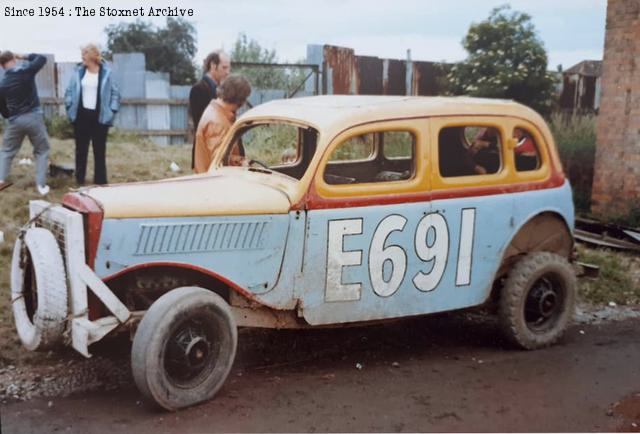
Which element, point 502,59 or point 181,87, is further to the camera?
point 181,87

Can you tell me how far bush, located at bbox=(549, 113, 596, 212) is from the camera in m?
9.67

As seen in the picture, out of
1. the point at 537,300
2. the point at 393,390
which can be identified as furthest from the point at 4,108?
the point at 537,300

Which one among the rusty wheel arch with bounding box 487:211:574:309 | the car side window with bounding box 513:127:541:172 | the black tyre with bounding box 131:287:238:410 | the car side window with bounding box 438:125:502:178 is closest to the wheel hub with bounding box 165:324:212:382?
the black tyre with bounding box 131:287:238:410

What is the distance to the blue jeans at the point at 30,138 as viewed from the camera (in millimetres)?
7254

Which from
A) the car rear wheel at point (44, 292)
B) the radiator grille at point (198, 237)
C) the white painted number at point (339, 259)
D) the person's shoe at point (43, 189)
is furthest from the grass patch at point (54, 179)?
the white painted number at point (339, 259)

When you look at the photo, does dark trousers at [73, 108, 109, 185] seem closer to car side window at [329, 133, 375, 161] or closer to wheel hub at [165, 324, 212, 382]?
car side window at [329, 133, 375, 161]

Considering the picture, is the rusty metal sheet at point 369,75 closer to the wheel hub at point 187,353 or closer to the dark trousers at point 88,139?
the dark trousers at point 88,139

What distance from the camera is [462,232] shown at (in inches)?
181

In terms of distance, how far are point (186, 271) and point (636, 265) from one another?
4.93m

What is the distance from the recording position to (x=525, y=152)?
5.09 meters

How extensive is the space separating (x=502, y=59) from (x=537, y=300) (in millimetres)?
7921

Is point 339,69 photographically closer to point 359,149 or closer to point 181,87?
point 181,87

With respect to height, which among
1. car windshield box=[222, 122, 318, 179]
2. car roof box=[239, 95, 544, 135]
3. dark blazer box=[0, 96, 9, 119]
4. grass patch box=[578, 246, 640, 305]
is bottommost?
grass patch box=[578, 246, 640, 305]

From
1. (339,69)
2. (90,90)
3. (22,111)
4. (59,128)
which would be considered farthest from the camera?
(59,128)
